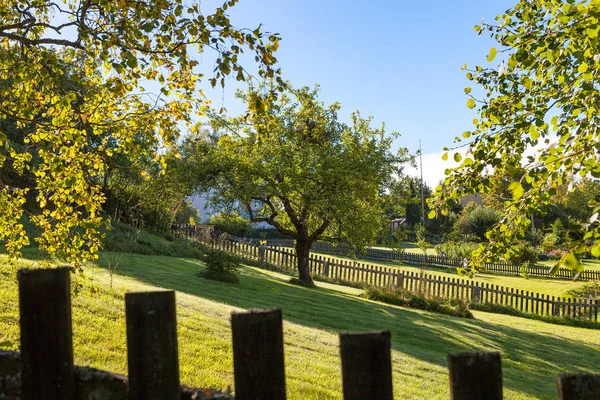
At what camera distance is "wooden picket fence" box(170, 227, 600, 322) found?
750 inches

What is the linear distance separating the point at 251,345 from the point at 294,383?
4.41m

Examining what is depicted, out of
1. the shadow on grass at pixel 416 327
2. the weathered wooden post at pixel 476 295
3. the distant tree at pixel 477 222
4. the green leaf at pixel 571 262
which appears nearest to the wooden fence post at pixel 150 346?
the green leaf at pixel 571 262

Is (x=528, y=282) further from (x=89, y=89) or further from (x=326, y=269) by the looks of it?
(x=89, y=89)

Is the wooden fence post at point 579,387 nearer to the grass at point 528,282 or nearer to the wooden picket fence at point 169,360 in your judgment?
the wooden picket fence at point 169,360

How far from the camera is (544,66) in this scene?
16.4 feet

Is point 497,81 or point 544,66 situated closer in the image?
point 544,66

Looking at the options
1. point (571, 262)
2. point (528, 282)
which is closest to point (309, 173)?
point (571, 262)

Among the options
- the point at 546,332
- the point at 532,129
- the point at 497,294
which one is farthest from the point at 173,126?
the point at 497,294

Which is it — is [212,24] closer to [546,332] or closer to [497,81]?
[497,81]

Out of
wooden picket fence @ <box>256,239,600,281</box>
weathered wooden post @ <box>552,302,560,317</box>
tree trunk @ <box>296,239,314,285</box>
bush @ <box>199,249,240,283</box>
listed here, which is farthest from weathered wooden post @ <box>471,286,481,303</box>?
wooden picket fence @ <box>256,239,600,281</box>

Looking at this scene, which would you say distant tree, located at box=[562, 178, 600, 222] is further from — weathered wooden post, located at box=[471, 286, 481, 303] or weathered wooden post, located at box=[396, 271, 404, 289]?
weathered wooden post, located at box=[396, 271, 404, 289]

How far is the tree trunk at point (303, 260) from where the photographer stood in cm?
2011

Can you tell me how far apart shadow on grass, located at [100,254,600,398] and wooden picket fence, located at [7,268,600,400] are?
22.8 feet

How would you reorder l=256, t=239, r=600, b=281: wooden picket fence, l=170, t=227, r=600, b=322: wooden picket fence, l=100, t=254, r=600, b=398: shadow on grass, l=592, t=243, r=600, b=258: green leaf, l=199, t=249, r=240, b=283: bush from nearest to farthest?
l=592, t=243, r=600, b=258: green leaf → l=100, t=254, r=600, b=398: shadow on grass → l=199, t=249, r=240, b=283: bush → l=170, t=227, r=600, b=322: wooden picket fence → l=256, t=239, r=600, b=281: wooden picket fence
